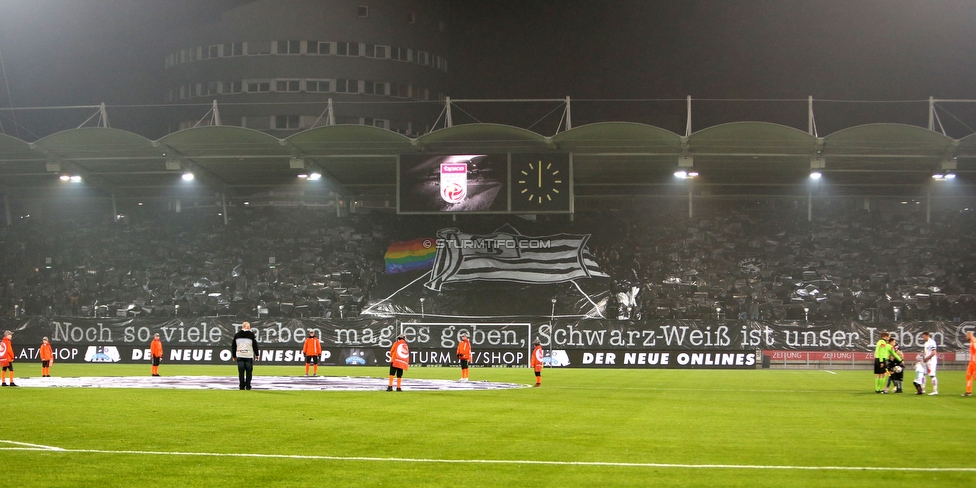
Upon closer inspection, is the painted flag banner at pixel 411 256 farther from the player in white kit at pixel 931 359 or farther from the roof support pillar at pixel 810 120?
the player in white kit at pixel 931 359

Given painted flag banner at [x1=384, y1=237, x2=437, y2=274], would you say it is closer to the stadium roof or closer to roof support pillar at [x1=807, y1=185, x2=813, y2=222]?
the stadium roof

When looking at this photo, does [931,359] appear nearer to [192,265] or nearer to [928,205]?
[928,205]

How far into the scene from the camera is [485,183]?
40.5 m

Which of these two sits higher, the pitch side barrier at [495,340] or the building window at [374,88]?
the building window at [374,88]

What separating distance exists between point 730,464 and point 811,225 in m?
43.0

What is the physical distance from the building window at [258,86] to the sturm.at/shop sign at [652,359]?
3574 centimetres

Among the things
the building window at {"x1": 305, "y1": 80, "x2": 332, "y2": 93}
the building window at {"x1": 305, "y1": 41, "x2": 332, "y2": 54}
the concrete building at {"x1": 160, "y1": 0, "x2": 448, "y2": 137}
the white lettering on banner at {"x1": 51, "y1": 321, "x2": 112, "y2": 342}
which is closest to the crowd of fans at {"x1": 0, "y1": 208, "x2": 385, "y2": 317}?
the white lettering on banner at {"x1": 51, "y1": 321, "x2": 112, "y2": 342}

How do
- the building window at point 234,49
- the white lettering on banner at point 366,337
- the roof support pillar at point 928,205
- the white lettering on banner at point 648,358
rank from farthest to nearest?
the building window at point 234,49, the roof support pillar at point 928,205, the white lettering on banner at point 366,337, the white lettering on banner at point 648,358

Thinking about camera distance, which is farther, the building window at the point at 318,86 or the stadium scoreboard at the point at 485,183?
the building window at the point at 318,86

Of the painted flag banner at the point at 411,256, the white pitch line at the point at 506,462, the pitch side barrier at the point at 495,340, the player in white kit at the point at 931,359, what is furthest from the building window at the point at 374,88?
the white pitch line at the point at 506,462

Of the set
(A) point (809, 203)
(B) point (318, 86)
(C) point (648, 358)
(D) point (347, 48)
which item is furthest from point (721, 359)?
(D) point (347, 48)

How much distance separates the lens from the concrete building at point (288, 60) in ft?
219

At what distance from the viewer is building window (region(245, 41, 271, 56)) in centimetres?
6744

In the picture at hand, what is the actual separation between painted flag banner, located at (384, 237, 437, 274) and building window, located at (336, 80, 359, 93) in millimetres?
21368
